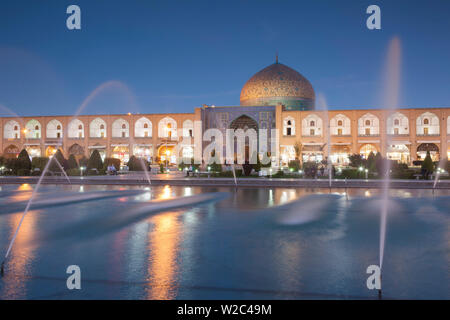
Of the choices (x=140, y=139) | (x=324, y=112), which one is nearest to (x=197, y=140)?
(x=140, y=139)

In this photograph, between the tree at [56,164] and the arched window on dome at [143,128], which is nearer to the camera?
the tree at [56,164]

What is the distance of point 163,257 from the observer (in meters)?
4.77

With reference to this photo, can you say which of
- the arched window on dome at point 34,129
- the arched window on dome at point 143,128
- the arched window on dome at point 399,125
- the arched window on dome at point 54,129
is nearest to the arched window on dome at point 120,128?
the arched window on dome at point 143,128

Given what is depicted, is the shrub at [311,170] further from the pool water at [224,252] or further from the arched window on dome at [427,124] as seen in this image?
the arched window on dome at [427,124]

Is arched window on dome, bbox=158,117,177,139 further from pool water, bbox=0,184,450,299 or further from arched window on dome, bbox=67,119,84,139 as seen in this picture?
pool water, bbox=0,184,450,299

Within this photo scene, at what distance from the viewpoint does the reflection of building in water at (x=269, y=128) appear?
122 ft

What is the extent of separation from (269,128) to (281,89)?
4207mm

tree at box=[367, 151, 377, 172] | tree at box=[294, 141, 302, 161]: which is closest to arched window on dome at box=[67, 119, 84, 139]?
tree at box=[294, 141, 302, 161]

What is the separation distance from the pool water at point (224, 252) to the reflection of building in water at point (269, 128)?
2760cm

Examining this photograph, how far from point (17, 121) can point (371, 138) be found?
122ft

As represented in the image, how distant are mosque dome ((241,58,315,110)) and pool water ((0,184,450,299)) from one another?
32.1m

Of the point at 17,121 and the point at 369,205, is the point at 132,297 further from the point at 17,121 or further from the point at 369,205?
the point at 17,121
